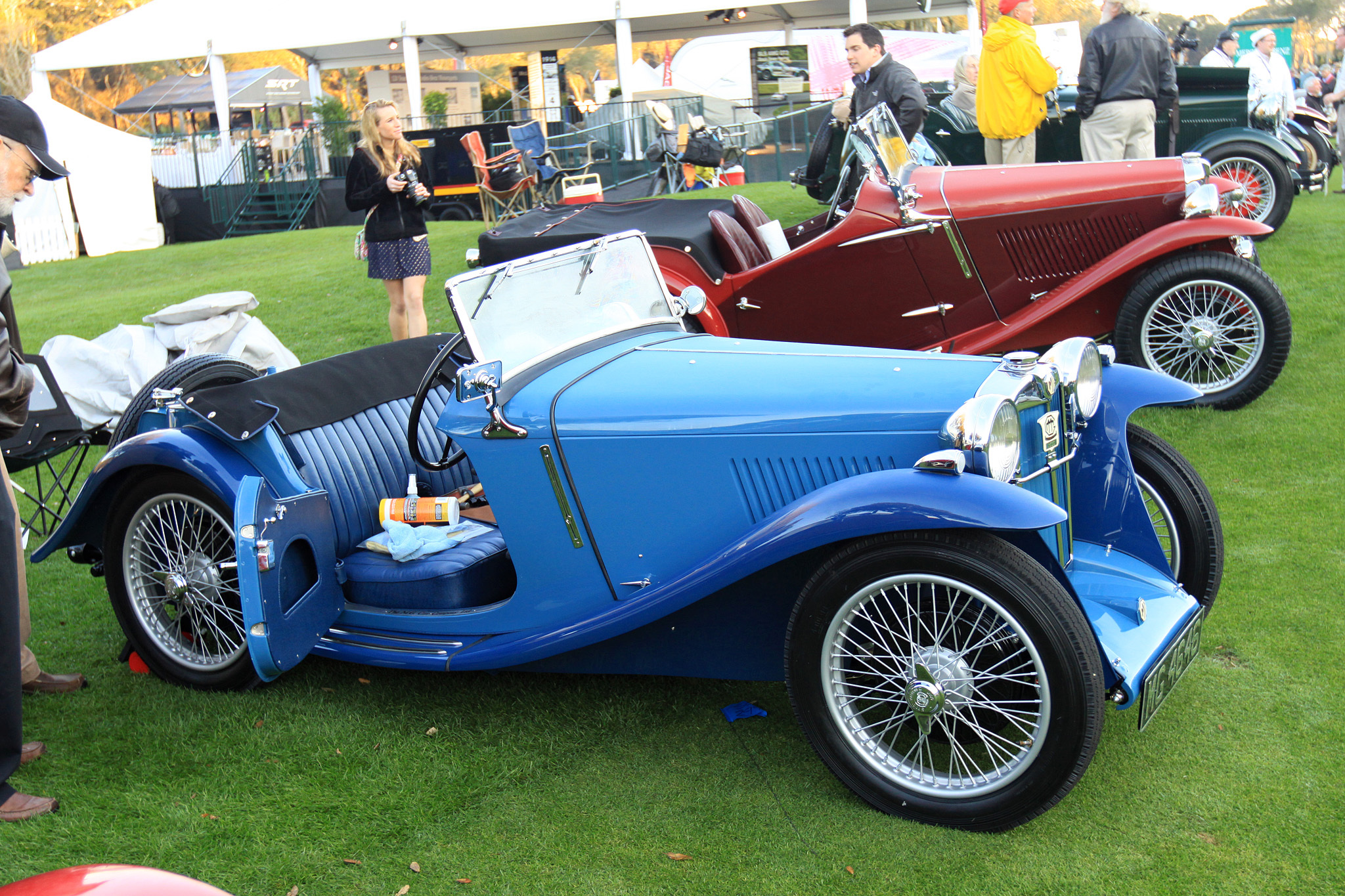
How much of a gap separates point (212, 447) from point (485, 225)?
10937 millimetres

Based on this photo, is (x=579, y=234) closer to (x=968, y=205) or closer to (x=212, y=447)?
(x=968, y=205)

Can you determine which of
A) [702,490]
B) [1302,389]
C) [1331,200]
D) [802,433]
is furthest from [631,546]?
[1331,200]

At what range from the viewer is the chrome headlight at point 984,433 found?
2.59 metres

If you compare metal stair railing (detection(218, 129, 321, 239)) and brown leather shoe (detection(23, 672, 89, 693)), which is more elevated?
metal stair railing (detection(218, 129, 321, 239))

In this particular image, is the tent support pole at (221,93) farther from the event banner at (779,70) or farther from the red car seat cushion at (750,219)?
the red car seat cushion at (750,219)

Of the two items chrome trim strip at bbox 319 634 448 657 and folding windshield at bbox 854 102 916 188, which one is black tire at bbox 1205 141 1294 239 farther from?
chrome trim strip at bbox 319 634 448 657

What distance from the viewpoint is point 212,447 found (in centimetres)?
358

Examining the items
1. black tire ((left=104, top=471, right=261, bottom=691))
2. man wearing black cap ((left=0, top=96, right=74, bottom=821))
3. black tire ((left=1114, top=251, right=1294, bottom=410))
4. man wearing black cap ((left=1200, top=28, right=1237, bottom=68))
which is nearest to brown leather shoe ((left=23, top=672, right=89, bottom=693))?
black tire ((left=104, top=471, right=261, bottom=691))

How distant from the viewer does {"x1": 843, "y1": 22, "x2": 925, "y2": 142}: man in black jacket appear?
22.0 ft

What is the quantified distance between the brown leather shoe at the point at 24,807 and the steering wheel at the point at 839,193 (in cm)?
481

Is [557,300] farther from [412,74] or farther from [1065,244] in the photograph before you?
[412,74]

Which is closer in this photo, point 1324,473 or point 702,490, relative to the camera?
point 702,490

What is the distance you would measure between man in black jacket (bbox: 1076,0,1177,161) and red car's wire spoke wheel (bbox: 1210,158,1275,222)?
158 centimetres

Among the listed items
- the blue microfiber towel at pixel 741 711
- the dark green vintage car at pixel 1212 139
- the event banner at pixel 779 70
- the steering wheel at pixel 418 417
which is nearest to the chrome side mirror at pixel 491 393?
the steering wheel at pixel 418 417
